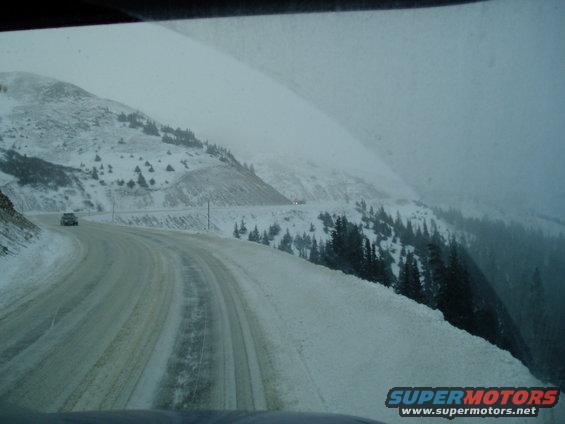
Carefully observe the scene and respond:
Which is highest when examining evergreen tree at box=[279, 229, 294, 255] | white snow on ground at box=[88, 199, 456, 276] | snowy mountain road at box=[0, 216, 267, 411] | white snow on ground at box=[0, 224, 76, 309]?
snowy mountain road at box=[0, 216, 267, 411]

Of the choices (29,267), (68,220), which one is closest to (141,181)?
(68,220)

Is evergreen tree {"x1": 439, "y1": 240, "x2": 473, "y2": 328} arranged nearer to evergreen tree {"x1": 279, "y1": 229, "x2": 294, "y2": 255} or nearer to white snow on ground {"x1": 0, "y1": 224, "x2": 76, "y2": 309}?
white snow on ground {"x1": 0, "y1": 224, "x2": 76, "y2": 309}

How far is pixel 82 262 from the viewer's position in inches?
509

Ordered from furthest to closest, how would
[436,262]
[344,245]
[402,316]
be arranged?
[344,245] → [436,262] → [402,316]

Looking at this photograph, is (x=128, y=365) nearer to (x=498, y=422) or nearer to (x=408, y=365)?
(x=408, y=365)

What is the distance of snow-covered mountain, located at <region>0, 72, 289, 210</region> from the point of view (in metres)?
60.7

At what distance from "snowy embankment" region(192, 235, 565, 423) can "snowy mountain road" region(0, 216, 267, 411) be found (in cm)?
44

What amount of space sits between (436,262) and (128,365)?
1702 cm

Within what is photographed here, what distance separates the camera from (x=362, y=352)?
17.2 ft

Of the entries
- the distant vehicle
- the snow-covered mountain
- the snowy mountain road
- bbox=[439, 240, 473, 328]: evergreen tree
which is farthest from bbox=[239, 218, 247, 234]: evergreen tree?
the snowy mountain road

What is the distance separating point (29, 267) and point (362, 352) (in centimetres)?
1091

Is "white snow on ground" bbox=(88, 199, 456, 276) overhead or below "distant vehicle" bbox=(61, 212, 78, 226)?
below

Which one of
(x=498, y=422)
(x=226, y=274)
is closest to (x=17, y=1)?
(x=498, y=422)

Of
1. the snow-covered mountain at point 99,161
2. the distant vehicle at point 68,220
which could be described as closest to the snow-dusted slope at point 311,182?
the snow-covered mountain at point 99,161
